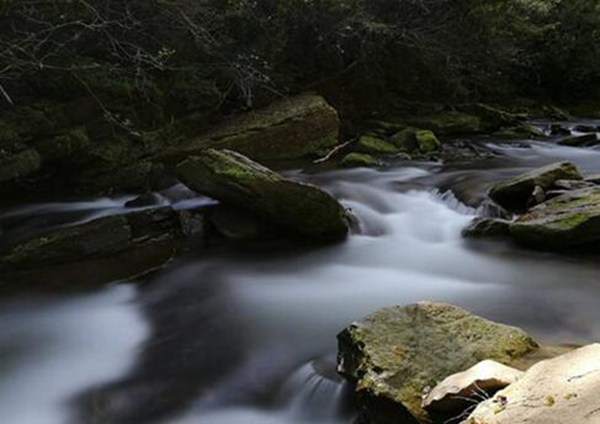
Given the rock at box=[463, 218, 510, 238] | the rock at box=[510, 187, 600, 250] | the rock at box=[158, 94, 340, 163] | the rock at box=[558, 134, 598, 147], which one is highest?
the rock at box=[158, 94, 340, 163]

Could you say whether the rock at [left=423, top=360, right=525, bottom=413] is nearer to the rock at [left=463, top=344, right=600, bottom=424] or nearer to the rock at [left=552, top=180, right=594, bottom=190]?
the rock at [left=463, top=344, right=600, bottom=424]

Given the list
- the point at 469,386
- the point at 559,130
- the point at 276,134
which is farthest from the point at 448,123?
the point at 469,386

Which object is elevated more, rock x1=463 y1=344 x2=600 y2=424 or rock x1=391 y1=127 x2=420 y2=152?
rock x1=463 y1=344 x2=600 y2=424

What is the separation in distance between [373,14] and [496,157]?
403 centimetres

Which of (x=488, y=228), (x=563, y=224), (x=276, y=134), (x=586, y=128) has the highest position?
(x=276, y=134)

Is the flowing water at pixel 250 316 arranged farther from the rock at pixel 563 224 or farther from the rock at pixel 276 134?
the rock at pixel 276 134

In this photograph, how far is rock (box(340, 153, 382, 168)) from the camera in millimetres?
9773

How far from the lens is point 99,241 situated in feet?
20.5

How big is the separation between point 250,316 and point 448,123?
30.1ft

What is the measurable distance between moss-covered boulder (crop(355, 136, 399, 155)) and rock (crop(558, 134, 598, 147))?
3.33m

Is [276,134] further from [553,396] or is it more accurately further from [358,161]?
[553,396]

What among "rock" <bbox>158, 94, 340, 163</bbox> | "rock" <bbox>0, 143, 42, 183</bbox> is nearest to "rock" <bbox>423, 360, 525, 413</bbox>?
"rock" <bbox>0, 143, 42, 183</bbox>

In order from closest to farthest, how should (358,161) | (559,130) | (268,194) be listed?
(268,194) → (358,161) → (559,130)

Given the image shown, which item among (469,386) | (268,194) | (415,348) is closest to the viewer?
(469,386)
